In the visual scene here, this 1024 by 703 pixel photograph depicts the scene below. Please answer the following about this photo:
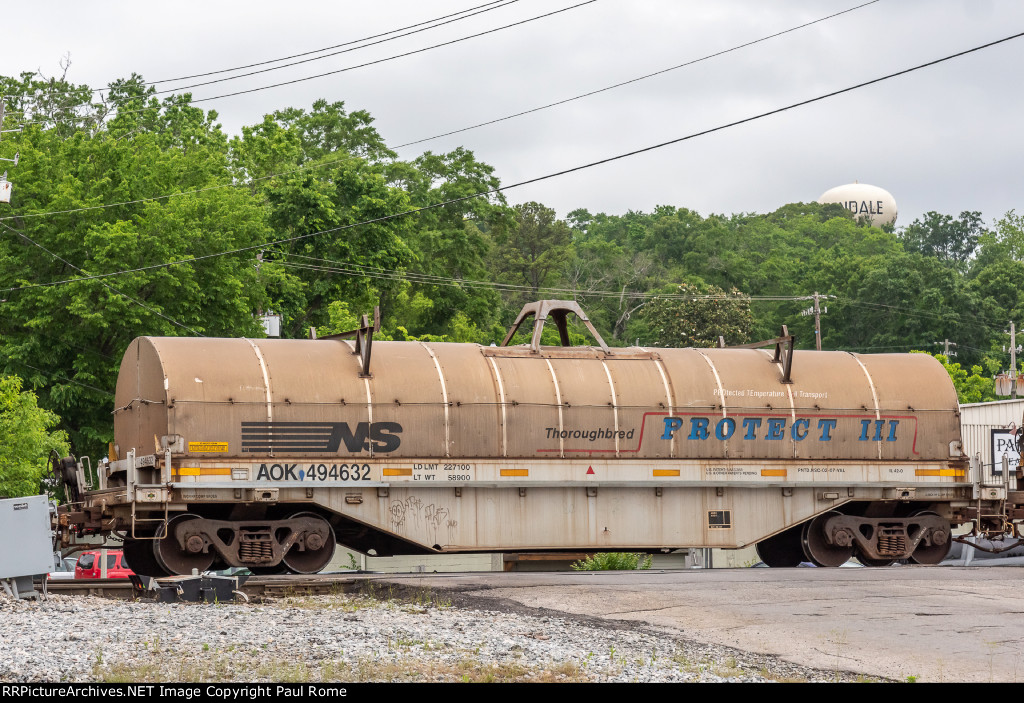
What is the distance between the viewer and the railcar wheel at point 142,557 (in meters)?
19.7

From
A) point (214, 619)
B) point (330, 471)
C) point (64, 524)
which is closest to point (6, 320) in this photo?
point (64, 524)

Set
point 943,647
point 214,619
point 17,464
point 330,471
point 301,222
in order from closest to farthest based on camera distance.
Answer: point 943,647, point 214,619, point 330,471, point 17,464, point 301,222

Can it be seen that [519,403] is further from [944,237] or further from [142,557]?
[944,237]

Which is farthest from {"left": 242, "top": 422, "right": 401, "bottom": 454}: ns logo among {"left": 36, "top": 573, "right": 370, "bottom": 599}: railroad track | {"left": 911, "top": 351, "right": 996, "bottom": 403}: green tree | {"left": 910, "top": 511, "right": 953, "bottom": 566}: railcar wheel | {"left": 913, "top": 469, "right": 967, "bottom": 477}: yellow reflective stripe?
{"left": 911, "top": 351, "right": 996, "bottom": 403}: green tree

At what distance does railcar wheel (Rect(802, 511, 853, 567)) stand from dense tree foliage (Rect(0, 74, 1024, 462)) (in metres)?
21.0

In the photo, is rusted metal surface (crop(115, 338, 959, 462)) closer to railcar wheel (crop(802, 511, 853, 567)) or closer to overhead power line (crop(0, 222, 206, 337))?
railcar wheel (crop(802, 511, 853, 567))

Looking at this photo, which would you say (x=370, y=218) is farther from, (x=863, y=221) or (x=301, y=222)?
(x=863, y=221)

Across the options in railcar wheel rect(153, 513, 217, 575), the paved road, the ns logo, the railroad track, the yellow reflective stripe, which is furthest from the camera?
the yellow reflective stripe

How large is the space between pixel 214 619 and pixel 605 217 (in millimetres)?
127165

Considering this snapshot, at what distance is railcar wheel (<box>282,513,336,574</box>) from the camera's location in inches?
754

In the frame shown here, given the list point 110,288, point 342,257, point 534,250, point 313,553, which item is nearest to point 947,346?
point 534,250

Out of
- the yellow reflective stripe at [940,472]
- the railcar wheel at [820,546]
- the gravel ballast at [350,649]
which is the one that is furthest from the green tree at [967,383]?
the gravel ballast at [350,649]

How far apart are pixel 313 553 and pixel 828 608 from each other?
26.8ft

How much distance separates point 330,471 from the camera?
19109 millimetres
